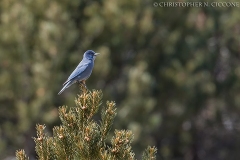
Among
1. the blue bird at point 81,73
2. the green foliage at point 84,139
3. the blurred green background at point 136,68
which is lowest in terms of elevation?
the green foliage at point 84,139

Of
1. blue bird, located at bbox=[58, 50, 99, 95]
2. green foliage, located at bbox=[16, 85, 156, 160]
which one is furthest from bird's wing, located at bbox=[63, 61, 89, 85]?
green foliage, located at bbox=[16, 85, 156, 160]

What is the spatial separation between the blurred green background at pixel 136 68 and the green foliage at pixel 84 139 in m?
8.89

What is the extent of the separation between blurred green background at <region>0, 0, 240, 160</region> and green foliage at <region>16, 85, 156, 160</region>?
29.2 feet

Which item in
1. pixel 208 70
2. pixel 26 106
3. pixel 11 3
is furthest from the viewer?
pixel 208 70

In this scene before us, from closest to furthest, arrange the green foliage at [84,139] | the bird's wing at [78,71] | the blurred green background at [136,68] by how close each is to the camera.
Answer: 1. the green foliage at [84,139]
2. the bird's wing at [78,71]
3. the blurred green background at [136,68]

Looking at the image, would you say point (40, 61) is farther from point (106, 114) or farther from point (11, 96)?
point (106, 114)

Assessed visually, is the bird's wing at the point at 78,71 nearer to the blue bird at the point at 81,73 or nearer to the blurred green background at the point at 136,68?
the blue bird at the point at 81,73

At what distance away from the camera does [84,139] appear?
137 inches

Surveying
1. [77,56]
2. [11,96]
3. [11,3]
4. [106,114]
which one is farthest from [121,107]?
[106,114]

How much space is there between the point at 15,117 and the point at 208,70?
19.2 ft

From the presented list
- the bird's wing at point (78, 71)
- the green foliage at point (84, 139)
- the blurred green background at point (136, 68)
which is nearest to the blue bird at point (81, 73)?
the bird's wing at point (78, 71)

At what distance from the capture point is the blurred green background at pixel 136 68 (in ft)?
42.3

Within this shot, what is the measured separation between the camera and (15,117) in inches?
546

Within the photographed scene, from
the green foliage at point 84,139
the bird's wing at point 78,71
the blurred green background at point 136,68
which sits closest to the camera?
the green foliage at point 84,139
